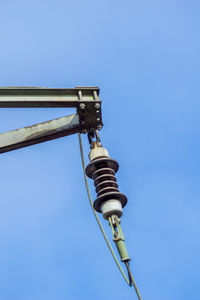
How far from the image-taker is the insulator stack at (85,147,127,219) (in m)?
4.46

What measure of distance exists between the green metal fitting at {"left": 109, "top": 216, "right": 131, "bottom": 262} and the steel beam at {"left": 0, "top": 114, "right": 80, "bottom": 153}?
1.61 metres

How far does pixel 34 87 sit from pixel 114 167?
1489mm

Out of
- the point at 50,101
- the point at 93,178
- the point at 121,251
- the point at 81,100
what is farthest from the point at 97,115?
the point at 121,251

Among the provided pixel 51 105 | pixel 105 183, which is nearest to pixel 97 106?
pixel 51 105

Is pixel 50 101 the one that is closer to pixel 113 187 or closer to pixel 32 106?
pixel 32 106

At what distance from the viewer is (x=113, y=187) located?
468 cm

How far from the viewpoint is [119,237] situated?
4.20 metres

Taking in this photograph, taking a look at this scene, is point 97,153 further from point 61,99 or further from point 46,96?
point 46,96

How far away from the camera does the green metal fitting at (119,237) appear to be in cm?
414

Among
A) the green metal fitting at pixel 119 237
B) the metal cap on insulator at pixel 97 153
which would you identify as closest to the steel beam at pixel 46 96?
the metal cap on insulator at pixel 97 153

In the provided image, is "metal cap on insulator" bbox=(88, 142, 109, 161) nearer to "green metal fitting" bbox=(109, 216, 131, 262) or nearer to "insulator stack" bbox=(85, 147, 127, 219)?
"insulator stack" bbox=(85, 147, 127, 219)

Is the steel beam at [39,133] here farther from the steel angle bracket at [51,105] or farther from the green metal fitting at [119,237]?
the green metal fitting at [119,237]

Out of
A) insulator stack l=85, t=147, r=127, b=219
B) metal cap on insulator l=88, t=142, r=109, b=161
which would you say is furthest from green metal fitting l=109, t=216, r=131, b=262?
metal cap on insulator l=88, t=142, r=109, b=161

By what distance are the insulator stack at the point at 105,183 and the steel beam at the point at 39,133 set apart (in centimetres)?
56
